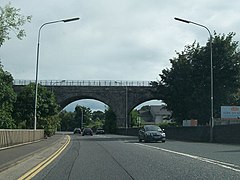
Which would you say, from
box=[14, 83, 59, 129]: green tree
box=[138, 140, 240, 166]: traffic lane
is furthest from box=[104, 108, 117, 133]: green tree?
box=[138, 140, 240, 166]: traffic lane

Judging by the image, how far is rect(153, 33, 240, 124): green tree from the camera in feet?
156

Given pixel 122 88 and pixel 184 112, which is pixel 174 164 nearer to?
pixel 184 112

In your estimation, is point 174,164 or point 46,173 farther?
point 174,164

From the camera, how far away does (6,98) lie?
3944 centimetres

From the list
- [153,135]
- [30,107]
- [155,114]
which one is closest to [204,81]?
[153,135]

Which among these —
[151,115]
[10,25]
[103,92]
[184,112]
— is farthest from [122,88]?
[151,115]

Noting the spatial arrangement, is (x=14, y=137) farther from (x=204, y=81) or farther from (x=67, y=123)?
(x=67, y=123)

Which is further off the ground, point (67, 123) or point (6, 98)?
point (6, 98)

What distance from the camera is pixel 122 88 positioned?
84375mm

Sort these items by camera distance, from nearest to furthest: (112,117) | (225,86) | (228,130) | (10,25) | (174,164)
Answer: (174,164) < (10,25) < (228,130) < (225,86) < (112,117)

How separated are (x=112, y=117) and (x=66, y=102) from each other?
1493cm

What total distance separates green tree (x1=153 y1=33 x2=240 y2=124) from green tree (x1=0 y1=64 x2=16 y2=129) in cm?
1944

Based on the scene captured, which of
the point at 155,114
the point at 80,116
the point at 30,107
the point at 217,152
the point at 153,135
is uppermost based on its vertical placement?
the point at 30,107

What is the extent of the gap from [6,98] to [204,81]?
73.4 ft
